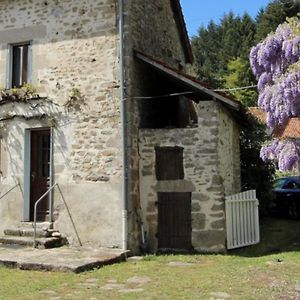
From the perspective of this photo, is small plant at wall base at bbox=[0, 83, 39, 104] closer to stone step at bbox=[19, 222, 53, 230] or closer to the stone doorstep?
stone step at bbox=[19, 222, 53, 230]

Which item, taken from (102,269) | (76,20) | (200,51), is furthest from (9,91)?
(200,51)

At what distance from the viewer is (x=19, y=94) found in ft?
39.2

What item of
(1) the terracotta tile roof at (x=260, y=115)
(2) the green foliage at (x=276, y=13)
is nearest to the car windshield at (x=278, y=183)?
(1) the terracotta tile roof at (x=260, y=115)

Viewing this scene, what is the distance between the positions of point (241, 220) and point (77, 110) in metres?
4.77

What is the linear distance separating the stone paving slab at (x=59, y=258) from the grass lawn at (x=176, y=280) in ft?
0.66

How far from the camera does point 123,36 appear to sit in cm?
1090

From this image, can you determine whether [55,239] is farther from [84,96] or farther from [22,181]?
[84,96]

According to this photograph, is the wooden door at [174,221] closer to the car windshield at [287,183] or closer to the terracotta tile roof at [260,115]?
the terracotta tile roof at [260,115]

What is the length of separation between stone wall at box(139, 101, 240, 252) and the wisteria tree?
7.98ft

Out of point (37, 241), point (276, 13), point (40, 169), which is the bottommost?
point (37, 241)

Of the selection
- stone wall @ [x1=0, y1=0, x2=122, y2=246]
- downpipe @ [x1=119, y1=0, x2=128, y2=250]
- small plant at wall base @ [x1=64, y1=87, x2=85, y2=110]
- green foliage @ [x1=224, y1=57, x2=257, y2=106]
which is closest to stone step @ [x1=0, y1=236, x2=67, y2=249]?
stone wall @ [x1=0, y1=0, x2=122, y2=246]

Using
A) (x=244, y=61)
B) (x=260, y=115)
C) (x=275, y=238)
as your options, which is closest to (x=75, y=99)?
(x=275, y=238)

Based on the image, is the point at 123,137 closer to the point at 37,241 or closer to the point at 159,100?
the point at 159,100

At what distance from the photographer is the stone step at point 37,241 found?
10719 millimetres
